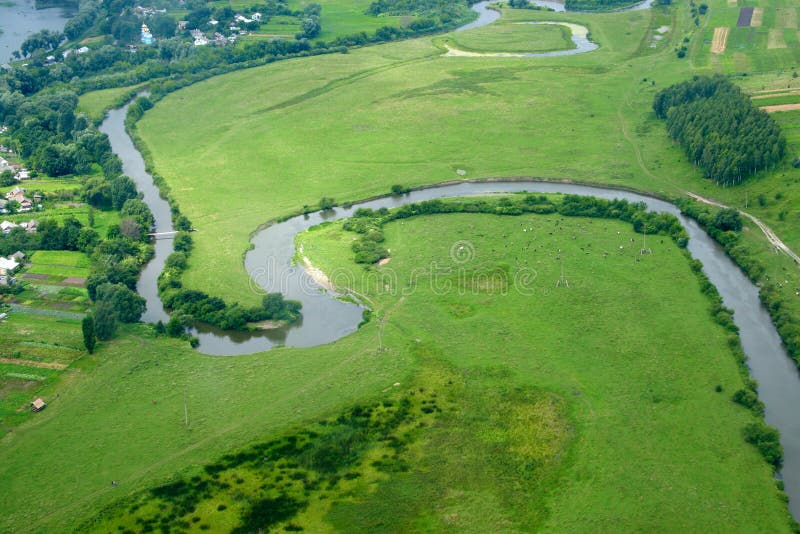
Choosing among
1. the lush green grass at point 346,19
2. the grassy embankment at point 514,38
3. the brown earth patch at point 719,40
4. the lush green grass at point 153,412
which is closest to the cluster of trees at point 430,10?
the lush green grass at point 346,19

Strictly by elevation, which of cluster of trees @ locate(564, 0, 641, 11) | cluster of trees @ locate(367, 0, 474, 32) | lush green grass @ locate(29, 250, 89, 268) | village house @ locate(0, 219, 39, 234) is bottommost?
lush green grass @ locate(29, 250, 89, 268)

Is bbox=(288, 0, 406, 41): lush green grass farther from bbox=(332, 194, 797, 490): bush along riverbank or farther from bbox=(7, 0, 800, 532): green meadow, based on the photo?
bbox=(332, 194, 797, 490): bush along riverbank

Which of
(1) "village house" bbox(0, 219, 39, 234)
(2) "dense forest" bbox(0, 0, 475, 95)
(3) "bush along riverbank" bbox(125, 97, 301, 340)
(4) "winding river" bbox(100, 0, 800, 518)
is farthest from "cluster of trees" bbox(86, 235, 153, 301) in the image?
(2) "dense forest" bbox(0, 0, 475, 95)

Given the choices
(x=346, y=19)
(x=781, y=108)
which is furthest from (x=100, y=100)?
(x=781, y=108)

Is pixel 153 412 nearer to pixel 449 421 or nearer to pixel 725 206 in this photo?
pixel 449 421

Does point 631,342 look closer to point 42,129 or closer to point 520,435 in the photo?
point 520,435
